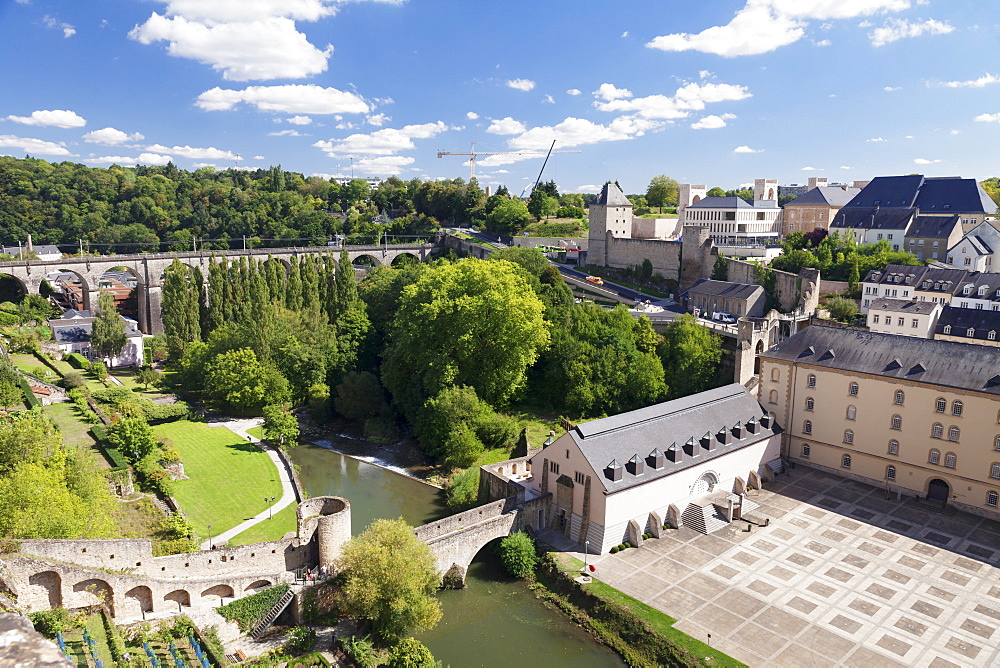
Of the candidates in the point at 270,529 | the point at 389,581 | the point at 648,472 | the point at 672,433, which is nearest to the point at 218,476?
the point at 270,529

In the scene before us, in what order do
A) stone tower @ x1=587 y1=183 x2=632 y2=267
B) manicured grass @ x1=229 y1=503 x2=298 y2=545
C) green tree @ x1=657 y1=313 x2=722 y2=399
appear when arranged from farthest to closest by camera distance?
stone tower @ x1=587 y1=183 x2=632 y2=267
green tree @ x1=657 y1=313 x2=722 y2=399
manicured grass @ x1=229 y1=503 x2=298 y2=545

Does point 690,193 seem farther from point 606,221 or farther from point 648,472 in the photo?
point 648,472

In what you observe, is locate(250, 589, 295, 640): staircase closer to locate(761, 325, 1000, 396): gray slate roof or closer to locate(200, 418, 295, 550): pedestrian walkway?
locate(200, 418, 295, 550): pedestrian walkway

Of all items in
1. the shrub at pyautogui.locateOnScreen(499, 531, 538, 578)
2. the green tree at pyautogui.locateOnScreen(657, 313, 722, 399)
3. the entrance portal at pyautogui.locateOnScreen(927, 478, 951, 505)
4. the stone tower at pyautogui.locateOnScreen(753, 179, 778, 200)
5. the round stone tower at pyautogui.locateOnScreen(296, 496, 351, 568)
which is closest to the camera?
the round stone tower at pyautogui.locateOnScreen(296, 496, 351, 568)

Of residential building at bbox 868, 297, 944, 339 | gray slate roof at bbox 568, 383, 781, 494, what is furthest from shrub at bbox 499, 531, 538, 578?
residential building at bbox 868, 297, 944, 339

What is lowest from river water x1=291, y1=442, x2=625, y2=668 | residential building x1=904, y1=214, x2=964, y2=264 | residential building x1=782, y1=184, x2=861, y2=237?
river water x1=291, y1=442, x2=625, y2=668

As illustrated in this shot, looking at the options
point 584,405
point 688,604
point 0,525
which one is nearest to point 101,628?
point 0,525

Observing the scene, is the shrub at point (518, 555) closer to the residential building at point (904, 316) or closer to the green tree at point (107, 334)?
the residential building at point (904, 316)
